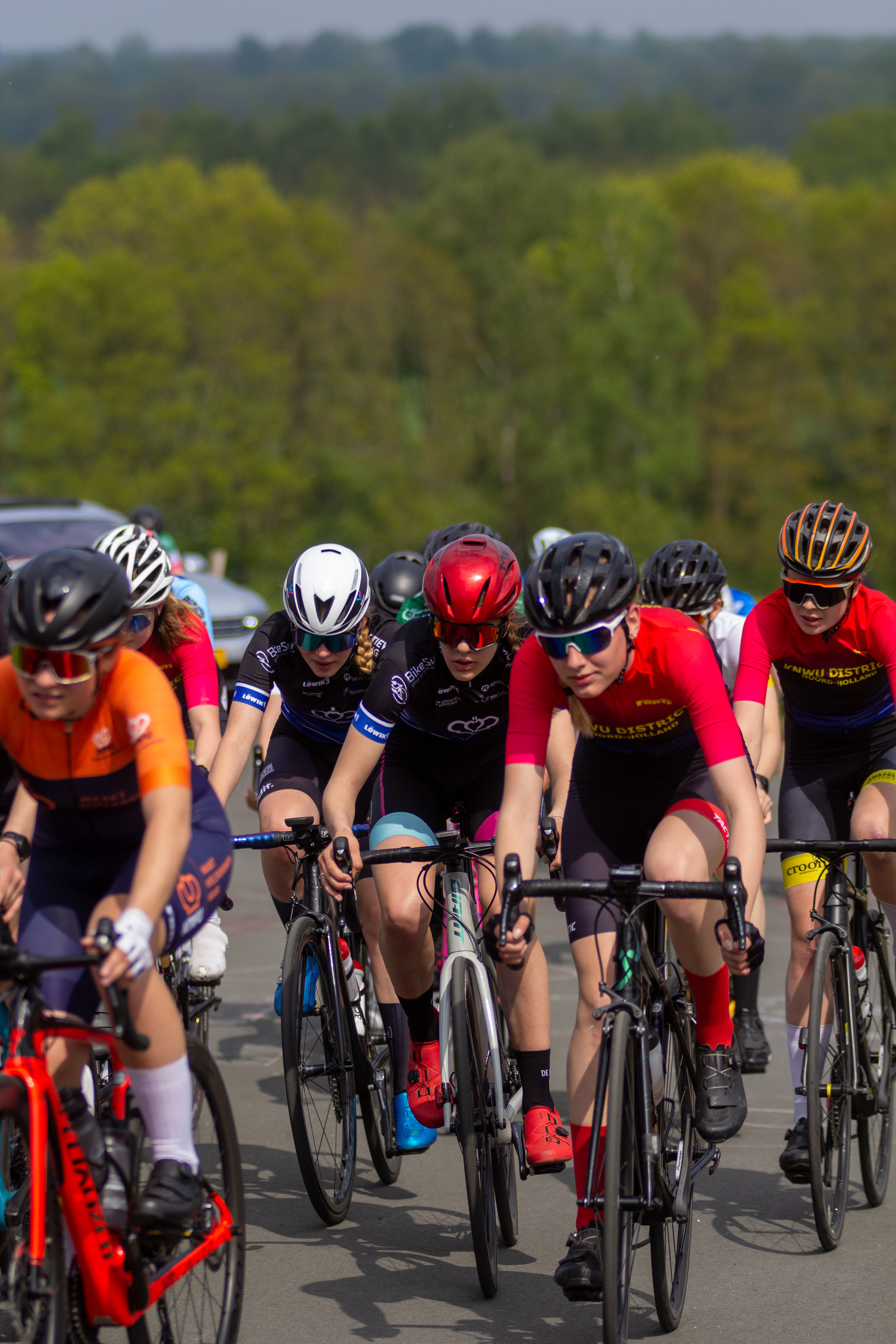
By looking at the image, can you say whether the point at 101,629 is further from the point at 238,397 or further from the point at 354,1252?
the point at 238,397

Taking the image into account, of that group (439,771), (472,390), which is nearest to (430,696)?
(439,771)

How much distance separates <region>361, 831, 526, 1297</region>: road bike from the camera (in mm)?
4496

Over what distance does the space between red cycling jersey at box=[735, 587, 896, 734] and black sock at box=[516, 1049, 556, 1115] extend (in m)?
1.46

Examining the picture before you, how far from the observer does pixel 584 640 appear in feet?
13.5

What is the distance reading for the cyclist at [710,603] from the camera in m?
6.42

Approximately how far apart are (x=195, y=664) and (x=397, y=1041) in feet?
5.06

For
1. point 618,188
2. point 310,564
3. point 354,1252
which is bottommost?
point 354,1252

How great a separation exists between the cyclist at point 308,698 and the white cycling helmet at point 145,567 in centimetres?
45

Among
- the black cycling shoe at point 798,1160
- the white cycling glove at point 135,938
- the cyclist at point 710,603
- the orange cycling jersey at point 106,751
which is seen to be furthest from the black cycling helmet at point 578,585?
the cyclist at point 710,603

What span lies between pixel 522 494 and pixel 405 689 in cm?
4791

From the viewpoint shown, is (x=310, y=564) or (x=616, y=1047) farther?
→ (x=310, y=564)

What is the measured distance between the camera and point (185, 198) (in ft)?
233

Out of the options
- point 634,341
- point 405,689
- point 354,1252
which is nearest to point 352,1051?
point 354,1252

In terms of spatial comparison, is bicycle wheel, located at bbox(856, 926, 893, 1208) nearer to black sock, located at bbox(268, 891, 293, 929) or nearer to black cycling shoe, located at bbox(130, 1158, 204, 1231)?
black sock, located at bbox(268, 891, 293, 929)
